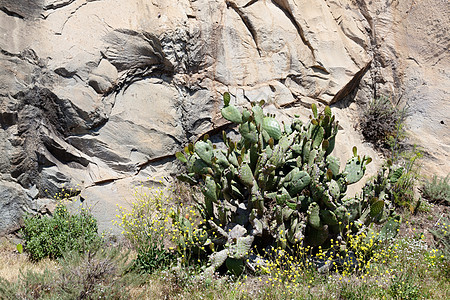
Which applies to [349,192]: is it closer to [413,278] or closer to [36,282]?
[413,278]

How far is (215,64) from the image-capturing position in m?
7.57

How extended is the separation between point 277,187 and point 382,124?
339cm

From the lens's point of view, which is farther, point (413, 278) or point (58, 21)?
point (58, 21)

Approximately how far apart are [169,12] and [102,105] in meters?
1.92

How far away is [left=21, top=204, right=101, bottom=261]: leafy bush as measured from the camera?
5.85 metres

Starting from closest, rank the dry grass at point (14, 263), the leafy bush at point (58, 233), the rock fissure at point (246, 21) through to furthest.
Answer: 1. the dry grass at point (14, 263)
2. the leafy bush at point (58, 233)
3. the rock fissure at point (246, 21)

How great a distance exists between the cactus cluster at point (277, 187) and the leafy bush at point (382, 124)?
2.58 metres

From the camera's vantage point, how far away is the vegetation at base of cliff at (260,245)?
15.4 ft

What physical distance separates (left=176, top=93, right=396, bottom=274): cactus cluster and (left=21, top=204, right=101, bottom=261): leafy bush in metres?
1.57

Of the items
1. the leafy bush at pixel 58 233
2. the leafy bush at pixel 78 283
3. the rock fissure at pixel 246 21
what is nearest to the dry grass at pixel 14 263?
the leafy bush at pixel 58 233

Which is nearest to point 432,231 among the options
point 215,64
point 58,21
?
point 215,64

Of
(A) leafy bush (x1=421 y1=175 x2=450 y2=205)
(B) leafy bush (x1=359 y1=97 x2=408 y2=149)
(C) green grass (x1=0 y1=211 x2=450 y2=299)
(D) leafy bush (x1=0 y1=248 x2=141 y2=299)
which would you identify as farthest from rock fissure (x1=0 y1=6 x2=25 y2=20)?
(A) leafy bush (x1=421 y1=175 x2=450 y2=205)

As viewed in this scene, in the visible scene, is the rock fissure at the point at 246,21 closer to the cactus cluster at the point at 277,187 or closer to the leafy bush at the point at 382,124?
the leafy bush at the point at 382,124

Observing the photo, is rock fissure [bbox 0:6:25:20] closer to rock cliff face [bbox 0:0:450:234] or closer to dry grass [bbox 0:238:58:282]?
rock cliff face [bbox 0:0:450:234]
